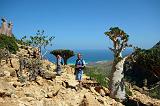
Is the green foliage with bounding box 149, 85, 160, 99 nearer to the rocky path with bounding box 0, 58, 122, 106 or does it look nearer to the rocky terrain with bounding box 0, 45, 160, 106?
the rocky terrain with bounding box 0, 45, 160, 106

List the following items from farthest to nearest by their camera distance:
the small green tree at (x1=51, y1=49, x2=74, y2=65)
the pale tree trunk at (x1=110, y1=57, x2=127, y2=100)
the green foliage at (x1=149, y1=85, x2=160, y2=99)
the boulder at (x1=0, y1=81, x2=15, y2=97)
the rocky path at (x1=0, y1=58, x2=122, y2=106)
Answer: the small green tree at (x1=51, y1=49, x2=74, y2=65), the green foliage at (x1=149, y1=85, x2=160, y2=99), the pale tree trunk at (x1=110, y1=57, x2=127, y2=100), the rocky path at (x1=0, y1=58, x2=122, y2=106), the boulder at (x1=0, y1=81, x2=15, y2=97)

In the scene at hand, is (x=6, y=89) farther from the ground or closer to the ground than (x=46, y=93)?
farther from the ground

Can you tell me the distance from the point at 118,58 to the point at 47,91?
4.98 meters

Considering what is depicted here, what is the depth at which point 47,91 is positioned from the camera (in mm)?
12875

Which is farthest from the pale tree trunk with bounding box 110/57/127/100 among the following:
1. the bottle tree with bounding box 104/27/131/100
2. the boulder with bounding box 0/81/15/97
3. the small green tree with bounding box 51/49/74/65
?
the small green tree with bounding box 51/49/74/65

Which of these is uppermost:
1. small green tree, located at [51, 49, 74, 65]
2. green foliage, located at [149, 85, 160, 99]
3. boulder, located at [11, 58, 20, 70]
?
small green tree, located at [51, 49, 74, 65]

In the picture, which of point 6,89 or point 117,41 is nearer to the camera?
point 6,89

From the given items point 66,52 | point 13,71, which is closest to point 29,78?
point 13,71

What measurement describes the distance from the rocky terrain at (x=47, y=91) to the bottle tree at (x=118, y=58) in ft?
1.89

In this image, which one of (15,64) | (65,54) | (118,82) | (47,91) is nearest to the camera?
(47,91)

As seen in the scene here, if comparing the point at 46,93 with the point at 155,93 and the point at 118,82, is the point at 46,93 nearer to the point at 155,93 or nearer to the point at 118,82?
the point at 118,82

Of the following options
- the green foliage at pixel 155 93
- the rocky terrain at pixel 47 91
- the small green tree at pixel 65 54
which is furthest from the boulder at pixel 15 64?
the small green tree at pixel 65 54

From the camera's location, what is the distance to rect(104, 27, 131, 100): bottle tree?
16297mm

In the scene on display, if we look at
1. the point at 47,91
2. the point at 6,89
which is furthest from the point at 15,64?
the point at 6,89
